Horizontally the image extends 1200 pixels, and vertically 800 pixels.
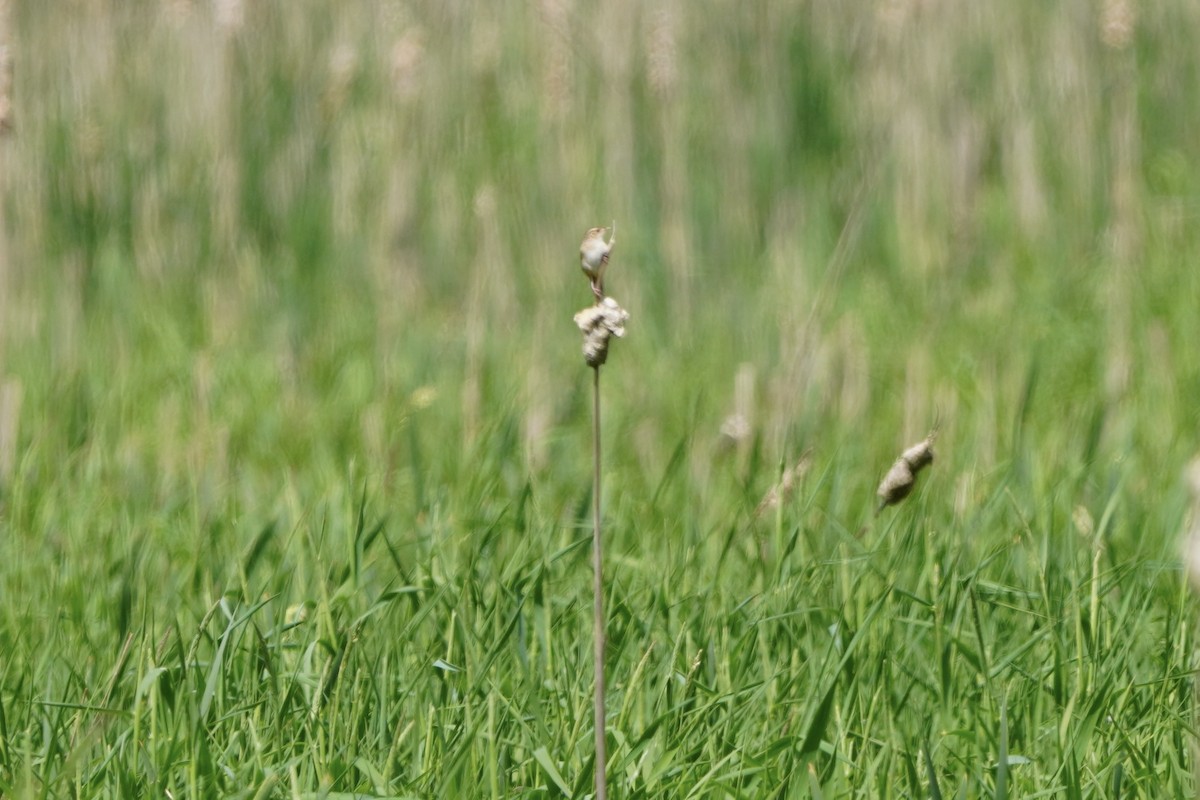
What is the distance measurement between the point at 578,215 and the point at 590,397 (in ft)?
3.22

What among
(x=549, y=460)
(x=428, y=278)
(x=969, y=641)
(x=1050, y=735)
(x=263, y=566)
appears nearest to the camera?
(x=1050, y=735)

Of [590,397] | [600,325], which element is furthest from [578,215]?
[600,325]

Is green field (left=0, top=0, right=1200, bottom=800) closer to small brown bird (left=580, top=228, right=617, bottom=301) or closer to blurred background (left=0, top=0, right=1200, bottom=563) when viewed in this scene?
blurred background (left=0, top=0, right=1200, bottom=563)

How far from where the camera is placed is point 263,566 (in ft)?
6.79

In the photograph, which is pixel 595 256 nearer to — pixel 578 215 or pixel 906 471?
pixel 906 471

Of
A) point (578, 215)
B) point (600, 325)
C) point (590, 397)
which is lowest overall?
point (590, 397)

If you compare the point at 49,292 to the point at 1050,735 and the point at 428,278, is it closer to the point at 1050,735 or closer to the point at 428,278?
the point at 428,278

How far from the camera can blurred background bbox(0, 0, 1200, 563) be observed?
3014mm

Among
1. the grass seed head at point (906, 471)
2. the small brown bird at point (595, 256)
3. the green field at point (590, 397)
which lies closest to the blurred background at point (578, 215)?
the green field at point (590, 397)

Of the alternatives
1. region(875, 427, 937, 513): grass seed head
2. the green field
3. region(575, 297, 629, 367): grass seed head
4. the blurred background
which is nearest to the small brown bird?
region(575, 297, 629, 367): grass seed head

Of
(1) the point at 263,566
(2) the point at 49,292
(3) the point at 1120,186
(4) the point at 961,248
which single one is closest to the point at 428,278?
(2) the point at 49,292

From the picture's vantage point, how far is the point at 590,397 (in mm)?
3062

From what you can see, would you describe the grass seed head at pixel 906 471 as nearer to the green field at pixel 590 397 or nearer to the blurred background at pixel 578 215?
the green field at pixel 590 397

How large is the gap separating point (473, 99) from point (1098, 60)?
165cm
